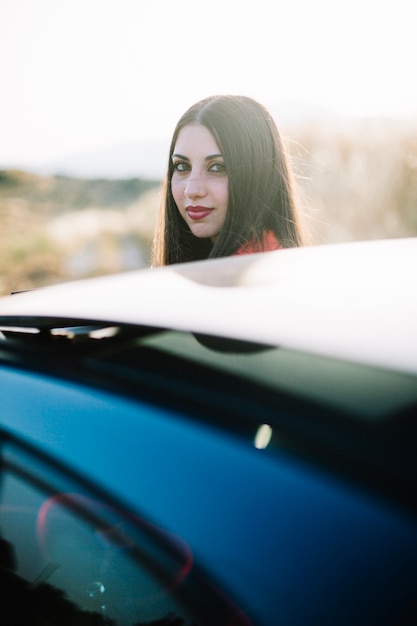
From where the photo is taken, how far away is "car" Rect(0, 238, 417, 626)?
769 mm

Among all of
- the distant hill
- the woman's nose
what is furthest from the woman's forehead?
the distant hill

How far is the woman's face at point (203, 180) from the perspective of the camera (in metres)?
3.25

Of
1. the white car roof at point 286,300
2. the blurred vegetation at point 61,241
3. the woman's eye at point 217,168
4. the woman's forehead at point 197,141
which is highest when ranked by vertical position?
the woman's forehead at point 197,141

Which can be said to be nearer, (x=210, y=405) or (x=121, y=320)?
(x=210, y=405)

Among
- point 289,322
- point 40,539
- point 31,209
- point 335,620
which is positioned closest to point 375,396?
point 289,322

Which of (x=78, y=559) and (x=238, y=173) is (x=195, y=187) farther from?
(x=78, y=559)

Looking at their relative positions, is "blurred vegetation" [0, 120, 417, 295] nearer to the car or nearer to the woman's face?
the woman's face

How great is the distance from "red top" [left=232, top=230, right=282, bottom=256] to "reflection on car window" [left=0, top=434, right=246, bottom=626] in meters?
2.05

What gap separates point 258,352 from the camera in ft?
3.09

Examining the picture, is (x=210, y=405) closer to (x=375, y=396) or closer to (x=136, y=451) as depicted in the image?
(x=136, y=451)

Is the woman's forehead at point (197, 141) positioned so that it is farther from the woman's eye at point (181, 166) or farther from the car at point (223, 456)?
the car at point (223, 456)

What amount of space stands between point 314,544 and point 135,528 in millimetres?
282

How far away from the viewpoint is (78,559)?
991 mm

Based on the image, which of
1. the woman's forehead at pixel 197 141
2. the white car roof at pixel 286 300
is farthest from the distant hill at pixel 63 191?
the white car roof at pixel 286 300
